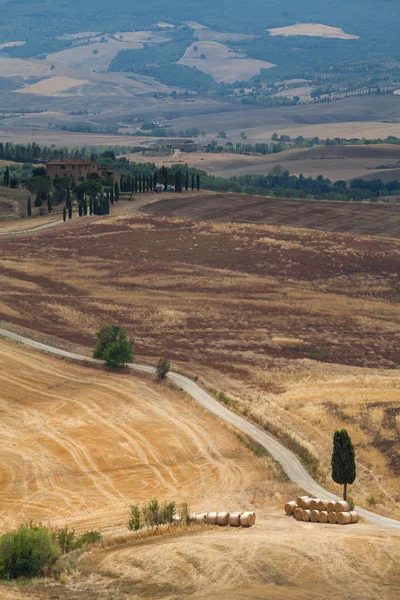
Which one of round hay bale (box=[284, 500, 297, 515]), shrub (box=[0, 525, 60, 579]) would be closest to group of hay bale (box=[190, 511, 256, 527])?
round hay bale (box=[284, 500, 297, 515])

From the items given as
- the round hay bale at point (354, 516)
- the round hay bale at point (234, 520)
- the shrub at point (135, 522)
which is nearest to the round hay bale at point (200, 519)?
the round hay bale at point (234, 520)

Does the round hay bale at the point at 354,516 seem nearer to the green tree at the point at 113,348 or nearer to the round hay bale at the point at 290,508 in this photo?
the round hay bale at the point at 290,508

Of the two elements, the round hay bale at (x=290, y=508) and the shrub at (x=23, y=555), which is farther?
the round hay bale at (x=290, y=508)

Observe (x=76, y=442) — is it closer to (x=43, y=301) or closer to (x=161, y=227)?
(x=43, y=301)

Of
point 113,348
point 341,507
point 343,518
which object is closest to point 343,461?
point 341,507

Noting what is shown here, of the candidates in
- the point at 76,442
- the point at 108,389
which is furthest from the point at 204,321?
the point at 76,442

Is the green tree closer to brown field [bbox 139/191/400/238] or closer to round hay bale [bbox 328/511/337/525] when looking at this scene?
round hay bale [bbox 328/511/337/525]
